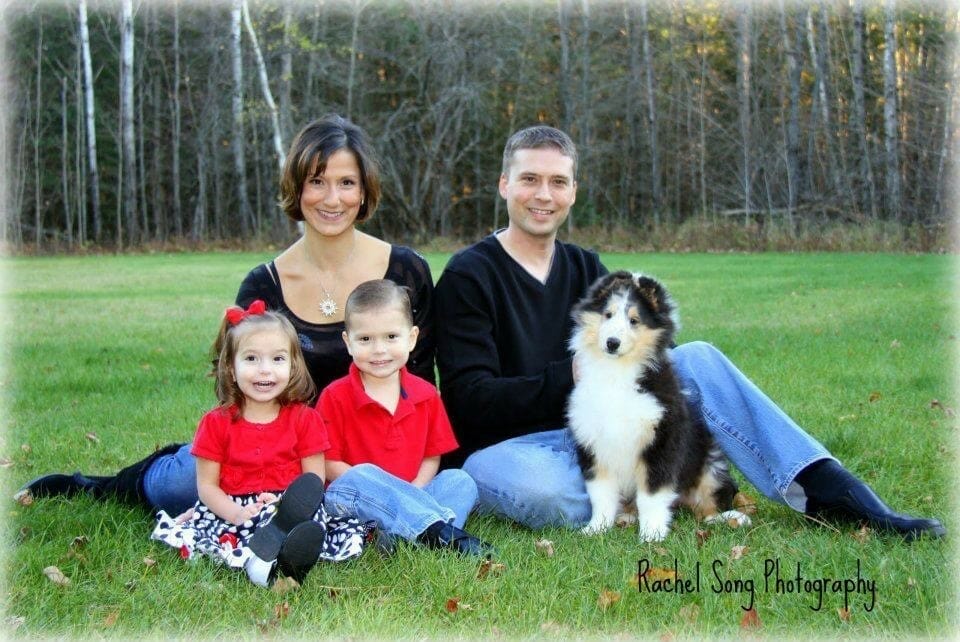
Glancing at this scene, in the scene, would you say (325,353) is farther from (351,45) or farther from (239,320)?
(351,45)

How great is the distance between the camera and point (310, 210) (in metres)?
4.41

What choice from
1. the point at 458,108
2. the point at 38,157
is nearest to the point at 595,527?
the point at 458,108

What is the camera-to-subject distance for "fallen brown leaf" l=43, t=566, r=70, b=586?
3.42 meters

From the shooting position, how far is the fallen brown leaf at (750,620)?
117 inches

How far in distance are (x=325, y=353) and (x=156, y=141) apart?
30.2m

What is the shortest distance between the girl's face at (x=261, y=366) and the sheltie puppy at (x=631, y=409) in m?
1.23

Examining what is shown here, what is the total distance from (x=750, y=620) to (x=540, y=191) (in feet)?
6.79

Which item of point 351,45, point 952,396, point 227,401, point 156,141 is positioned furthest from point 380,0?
point 227,401

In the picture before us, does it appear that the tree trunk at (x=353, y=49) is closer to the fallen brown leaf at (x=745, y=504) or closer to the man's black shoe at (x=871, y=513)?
the fallen brown leaf at (x=745, y=504)

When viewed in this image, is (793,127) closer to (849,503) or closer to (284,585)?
(849,503)

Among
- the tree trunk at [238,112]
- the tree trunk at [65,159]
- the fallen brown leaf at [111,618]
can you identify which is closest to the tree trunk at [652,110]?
the tree trunk at [238,112]

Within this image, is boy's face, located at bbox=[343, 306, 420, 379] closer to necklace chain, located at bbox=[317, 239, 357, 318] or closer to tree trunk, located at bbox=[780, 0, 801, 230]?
necklace chain, located at bbox=[317, 239, 357, 318]

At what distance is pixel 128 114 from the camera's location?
1109 inches

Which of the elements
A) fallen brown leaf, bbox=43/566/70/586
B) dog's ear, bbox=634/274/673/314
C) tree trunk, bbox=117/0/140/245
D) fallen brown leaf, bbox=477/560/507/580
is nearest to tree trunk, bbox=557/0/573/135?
tree trunk, bbox=117/0/140/245
